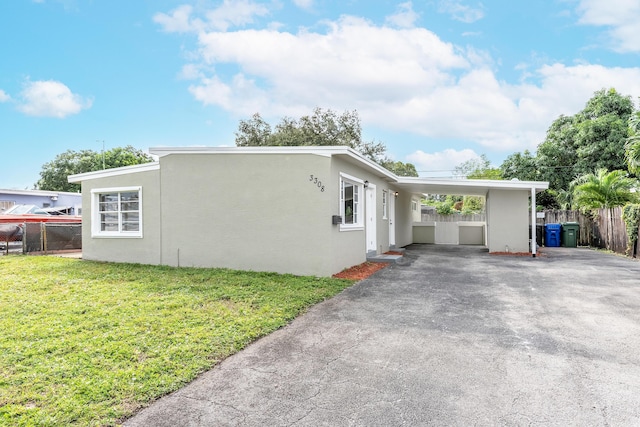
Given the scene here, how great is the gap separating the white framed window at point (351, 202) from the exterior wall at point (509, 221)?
6390 mm

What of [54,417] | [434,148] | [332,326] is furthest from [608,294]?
[434,148]

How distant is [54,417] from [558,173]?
2748 cm

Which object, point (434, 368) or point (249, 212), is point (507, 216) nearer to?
point (249, 212)

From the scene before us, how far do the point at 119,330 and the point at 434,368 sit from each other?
149 inches

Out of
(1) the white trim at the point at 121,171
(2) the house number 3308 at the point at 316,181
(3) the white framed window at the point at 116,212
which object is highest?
(1) the white trim at the point at 121,171

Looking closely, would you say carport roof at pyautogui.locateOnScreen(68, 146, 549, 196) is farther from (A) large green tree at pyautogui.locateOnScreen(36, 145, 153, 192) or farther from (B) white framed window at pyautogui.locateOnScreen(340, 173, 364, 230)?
(A) large green tree at pyautogui.locateOnScreen(36, 145, 153, 192)

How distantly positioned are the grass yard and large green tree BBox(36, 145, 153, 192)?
3210cm

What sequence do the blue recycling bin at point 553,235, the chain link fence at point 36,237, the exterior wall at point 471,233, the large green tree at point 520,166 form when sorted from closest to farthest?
the chain link fence at point 36,237 → the blue recycling bin at point 553,235 → the exterior wall at point 471,233 → the large green tree at point 520,166

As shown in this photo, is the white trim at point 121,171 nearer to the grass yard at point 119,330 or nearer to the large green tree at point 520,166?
the grass yard at point 119,330

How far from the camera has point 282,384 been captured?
3.41 metres

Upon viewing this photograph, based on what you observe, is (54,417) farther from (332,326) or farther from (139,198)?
(139,198)

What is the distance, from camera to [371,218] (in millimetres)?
12055

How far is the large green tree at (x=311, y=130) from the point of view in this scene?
88.5 ft

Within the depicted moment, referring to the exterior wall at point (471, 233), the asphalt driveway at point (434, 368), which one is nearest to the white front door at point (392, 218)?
the exterior wall at point (471, 233)
